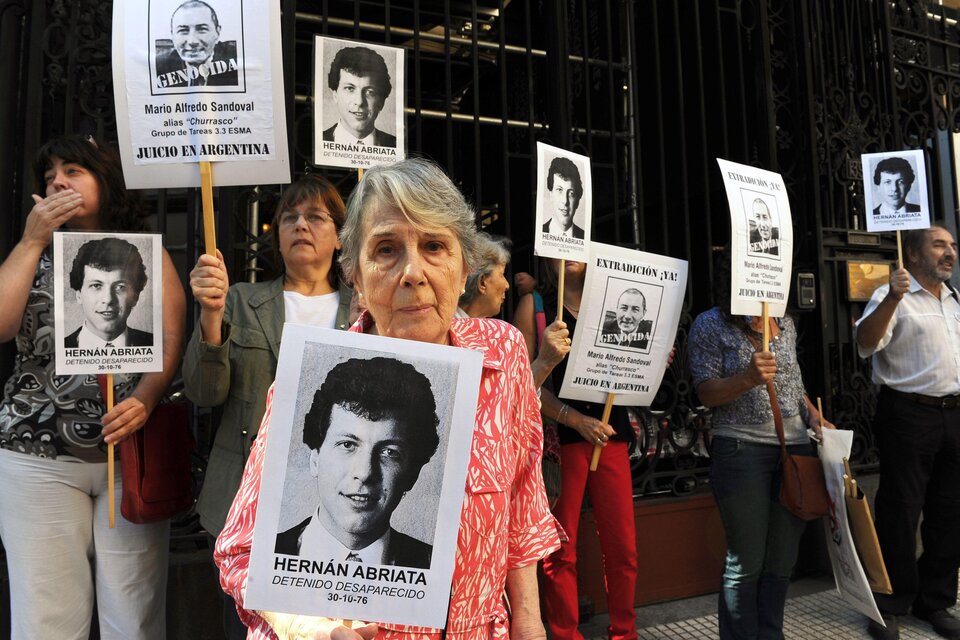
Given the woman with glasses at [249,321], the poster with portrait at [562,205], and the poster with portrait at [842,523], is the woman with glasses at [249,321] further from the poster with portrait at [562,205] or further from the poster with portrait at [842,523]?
the poster with portrait at [842,523]

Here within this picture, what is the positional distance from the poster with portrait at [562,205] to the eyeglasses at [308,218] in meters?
0.90

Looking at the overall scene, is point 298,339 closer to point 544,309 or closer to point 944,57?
point 544,309

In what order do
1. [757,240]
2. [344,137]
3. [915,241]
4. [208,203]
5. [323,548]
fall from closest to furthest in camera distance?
[323,548] → [208,203] → [344,137] → [757,240] → [915,241]

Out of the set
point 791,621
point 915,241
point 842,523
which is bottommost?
point 791,621

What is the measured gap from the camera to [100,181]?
2615mm

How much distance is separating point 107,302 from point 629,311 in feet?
7.15

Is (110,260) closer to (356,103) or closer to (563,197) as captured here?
(356,103)

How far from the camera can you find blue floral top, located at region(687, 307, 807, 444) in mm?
3244

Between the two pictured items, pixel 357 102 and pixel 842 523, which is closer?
pixel 357 102

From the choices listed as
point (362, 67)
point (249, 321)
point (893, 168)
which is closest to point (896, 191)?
point (893, 168)

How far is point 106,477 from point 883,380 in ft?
13.2

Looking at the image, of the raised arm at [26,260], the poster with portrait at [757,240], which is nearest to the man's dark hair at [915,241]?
the poster with portrait at [757,240]

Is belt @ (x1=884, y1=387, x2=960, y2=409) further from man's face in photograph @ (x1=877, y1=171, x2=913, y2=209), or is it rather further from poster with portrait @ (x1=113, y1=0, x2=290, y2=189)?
poster with portrait @ (x1=113, y1=0, x2=290, y2=189)

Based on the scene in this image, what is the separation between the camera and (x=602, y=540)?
3.45 metres
